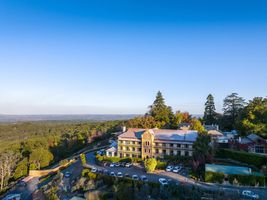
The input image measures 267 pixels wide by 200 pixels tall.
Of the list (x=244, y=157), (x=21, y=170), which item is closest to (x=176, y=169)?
(x=244, y=157)

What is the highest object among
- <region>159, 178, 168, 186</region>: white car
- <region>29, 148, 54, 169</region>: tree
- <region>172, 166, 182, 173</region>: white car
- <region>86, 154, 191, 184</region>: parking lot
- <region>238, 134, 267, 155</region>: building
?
<region>238, 134, 267, 155</region>: building

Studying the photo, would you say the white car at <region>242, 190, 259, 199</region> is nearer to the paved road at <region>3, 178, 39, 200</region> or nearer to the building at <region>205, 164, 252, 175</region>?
the building at <region>205, 164, 252, 175</region>

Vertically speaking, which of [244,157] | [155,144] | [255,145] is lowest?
[244,157]

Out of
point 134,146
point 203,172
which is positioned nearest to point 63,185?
point 134,146

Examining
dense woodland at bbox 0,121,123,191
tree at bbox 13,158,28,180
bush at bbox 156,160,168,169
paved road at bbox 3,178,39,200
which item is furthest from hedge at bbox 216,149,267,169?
tree at bbox 13,158,28,180

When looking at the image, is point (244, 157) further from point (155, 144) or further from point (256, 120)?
point (155, 144)
